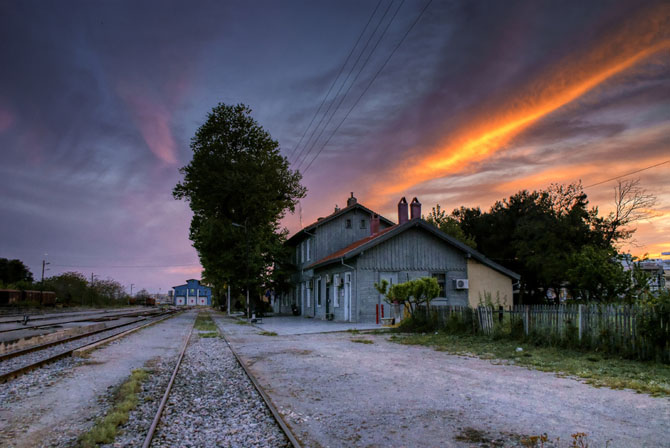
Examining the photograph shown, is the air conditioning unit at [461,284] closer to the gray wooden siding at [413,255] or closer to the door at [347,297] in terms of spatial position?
the gray wooden siding at [413,255]

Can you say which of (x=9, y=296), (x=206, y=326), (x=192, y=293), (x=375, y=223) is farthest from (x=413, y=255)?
(x=192, y=293)

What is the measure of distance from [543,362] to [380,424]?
19.8ft

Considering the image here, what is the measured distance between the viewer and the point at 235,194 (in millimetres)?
35531

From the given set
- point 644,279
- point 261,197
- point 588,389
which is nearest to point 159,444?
point 588,389

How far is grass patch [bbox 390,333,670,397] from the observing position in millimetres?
7802

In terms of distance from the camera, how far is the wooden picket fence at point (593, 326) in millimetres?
9625

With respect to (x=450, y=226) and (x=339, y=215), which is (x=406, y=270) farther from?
(x=450, y=226)

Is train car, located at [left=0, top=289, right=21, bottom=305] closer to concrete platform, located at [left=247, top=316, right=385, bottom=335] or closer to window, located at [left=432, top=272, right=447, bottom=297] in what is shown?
concrete platform, located at [left=247, top=316, right=385, bottom=335]

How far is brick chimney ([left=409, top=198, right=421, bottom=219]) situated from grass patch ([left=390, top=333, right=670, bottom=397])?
12636mm

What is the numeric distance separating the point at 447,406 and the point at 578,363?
16.0ft

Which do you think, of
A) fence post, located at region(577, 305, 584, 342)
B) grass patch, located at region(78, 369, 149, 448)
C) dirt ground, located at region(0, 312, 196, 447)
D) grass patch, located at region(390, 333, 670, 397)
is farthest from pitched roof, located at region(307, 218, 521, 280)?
grass patch, located at region(78, 369, 149, 448)

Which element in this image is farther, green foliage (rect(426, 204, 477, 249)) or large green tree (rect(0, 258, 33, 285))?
large green tree (rect(0, 258, 33, 285))

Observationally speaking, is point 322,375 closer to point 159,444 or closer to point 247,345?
point 159,444

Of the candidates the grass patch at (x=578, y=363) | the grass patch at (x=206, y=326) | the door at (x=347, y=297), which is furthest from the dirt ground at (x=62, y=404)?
the door at (x=347, y=297)
